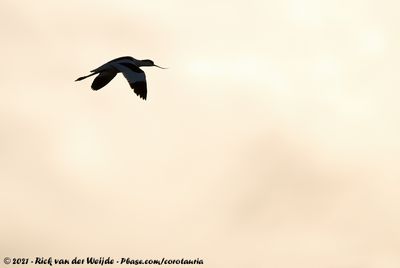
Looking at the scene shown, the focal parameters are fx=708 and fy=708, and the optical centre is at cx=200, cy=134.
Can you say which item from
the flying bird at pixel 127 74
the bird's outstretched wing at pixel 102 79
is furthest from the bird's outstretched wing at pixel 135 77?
the bird's outstretched wing at pixel 102 79

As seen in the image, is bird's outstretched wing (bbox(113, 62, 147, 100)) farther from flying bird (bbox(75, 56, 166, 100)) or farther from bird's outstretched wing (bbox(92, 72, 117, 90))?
bird's outstretched wing (bbox(92, 72, 117, 90))

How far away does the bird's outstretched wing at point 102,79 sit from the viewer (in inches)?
Answer: 1409

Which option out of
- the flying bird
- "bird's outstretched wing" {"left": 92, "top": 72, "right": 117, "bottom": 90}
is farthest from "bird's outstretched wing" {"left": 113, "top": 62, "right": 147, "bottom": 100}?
"bird's outstretched wing" {"left": 92, "top": 72, "right": 117, "bottom": 90}

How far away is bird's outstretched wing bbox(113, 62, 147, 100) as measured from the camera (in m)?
34.8

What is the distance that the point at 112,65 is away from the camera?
35500 mm

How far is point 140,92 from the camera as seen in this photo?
114 feet

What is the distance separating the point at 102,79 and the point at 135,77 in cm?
211

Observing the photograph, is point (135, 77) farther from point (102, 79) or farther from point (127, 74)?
point (102, 79)

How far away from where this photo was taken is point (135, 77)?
3484 cm

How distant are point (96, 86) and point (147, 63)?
302cm

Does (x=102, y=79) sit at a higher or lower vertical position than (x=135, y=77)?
lower

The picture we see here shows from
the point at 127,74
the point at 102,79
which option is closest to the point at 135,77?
the point at 127,74

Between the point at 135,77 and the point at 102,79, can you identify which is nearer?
the point at 135,77

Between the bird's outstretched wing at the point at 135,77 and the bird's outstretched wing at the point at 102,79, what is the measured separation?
1253 mm
